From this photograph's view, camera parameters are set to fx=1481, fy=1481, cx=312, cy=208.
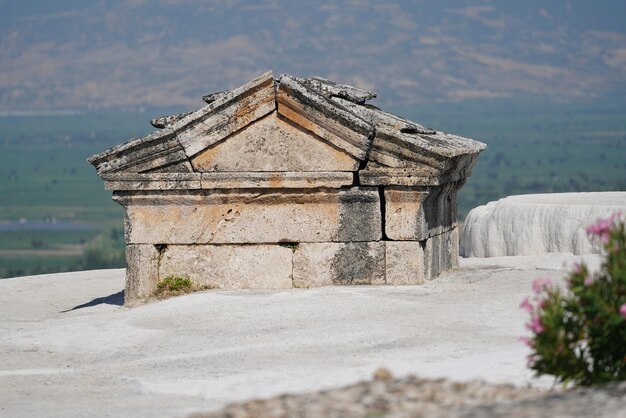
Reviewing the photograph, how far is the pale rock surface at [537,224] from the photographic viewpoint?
16.1 m

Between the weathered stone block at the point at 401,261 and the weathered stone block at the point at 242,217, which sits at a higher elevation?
the weathered stone block at the point at 242,217

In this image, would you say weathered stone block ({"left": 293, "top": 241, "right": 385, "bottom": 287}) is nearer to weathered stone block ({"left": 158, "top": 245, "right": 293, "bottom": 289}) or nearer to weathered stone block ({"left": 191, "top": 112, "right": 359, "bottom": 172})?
weathered stone block ({"left": 158, "top": 245, "right": 293, "bottom": 289})

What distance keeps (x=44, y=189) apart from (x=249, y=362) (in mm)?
126378

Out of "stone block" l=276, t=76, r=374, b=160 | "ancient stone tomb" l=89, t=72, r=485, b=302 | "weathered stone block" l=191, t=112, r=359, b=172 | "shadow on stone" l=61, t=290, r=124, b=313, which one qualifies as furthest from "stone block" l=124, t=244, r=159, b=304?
"stone block" l=276, t=76, r=374, b=160

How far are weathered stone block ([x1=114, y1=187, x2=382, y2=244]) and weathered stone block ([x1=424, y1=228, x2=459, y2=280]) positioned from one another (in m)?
0.66

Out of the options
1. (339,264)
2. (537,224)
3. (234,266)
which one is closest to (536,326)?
(339,264)

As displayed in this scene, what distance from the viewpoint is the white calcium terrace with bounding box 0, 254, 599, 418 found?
980 cm

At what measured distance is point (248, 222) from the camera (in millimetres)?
13562

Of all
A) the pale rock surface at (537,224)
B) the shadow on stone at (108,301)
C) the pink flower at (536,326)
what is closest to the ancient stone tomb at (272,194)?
the shadow on stone at (108,301)

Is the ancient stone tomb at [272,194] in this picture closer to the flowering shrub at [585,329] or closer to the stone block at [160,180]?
the stone block at [160,180]

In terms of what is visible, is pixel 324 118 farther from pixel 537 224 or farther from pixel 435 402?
pixel 435 402

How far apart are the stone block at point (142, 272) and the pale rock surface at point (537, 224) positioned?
4869 millimetres

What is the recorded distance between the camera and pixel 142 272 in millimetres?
13547

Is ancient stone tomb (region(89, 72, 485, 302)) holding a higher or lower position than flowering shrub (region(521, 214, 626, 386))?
higher
